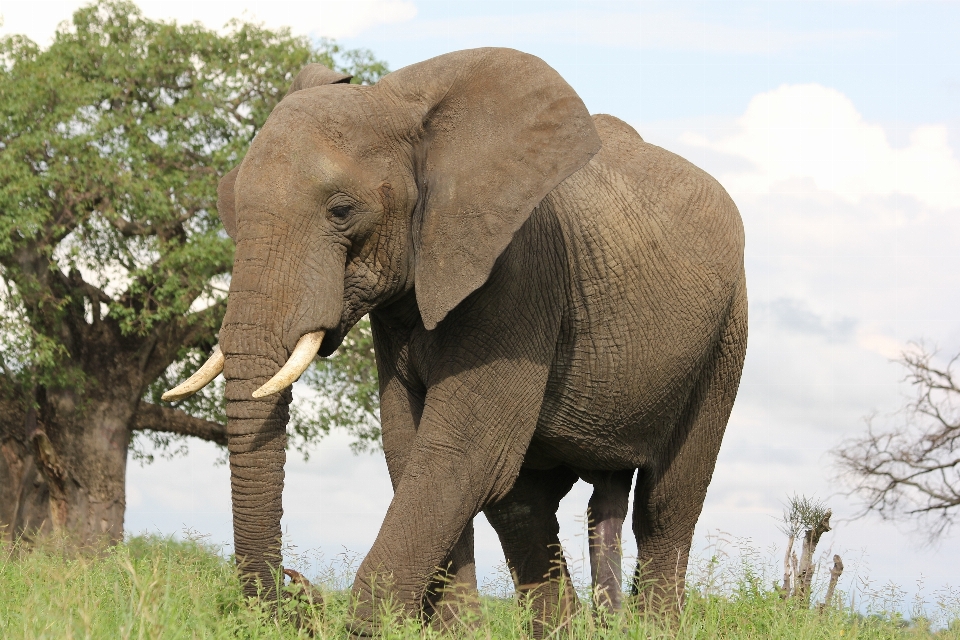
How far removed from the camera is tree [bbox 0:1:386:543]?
1557 cm

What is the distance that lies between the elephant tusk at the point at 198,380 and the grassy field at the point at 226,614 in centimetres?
84

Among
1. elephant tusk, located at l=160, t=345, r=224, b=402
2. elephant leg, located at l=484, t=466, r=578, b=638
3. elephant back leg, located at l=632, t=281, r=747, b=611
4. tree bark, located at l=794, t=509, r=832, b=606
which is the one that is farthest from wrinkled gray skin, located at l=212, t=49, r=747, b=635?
tree bark, located at l=794, t=509, r=832, b=606

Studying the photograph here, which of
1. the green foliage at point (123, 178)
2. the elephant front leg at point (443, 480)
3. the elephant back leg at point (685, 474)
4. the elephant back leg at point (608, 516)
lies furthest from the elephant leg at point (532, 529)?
the green foliage at point (123, 178)

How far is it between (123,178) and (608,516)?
33.9ft

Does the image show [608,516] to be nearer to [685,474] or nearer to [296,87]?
[685,474]

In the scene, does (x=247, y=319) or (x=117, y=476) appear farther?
(x=117, y=476)

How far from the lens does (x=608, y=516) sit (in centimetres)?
738

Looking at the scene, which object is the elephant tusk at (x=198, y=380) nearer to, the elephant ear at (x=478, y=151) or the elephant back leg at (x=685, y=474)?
the elephant ear at (x=478, y=151)

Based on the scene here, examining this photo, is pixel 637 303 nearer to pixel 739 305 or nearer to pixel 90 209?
pixel 739 305

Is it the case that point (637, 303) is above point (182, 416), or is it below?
below

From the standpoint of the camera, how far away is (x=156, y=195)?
15.4m

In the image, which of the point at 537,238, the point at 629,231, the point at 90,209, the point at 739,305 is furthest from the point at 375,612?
the point at 90,209

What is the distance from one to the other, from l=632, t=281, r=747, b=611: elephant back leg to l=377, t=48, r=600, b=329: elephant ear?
2534mm

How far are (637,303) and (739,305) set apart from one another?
1.37m
